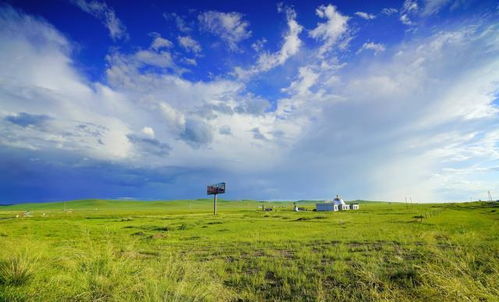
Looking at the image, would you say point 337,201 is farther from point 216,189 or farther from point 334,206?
point 216,189

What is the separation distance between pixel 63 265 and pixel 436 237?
76.7 ft

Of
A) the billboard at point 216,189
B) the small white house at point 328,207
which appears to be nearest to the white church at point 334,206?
the small white house at point 328,207

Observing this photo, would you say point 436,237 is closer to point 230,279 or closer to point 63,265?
point 230,279

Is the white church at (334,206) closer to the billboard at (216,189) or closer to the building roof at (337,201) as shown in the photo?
the building roof at (337,201)

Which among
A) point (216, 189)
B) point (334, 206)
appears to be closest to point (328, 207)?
point (334, 206)

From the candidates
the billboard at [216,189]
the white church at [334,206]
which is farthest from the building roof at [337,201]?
the billboard at [216,189]

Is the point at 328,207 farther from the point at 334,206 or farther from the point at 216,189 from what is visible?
the point at 216,189

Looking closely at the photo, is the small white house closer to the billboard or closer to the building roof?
the building roof

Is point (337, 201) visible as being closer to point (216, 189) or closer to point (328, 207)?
point (328, 207)

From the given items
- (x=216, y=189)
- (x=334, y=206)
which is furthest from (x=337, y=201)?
(x=216, y=189)

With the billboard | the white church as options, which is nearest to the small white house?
the white church

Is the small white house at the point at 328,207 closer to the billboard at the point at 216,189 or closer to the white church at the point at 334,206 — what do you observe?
the white church at the point at 334,206

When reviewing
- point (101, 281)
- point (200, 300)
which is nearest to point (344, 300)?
point (200, 300)

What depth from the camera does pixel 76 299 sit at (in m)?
6.76
